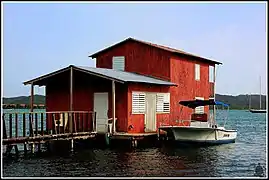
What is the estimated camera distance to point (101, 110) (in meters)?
27.0

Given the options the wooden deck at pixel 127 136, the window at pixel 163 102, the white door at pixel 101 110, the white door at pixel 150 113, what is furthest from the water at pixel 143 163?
the window at pixel 163 102

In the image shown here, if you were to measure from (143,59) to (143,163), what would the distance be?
1149 cm

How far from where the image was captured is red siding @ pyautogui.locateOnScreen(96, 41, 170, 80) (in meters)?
29.7

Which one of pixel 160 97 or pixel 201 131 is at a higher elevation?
pixel 160 97

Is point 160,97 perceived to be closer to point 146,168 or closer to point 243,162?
point 243,162

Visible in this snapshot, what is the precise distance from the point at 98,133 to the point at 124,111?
1792 millimetres

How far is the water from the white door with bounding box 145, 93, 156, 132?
207 centimetres

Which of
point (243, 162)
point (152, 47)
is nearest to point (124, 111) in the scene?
point (152, 47)

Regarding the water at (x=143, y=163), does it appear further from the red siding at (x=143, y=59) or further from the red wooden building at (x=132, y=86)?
the red siding at (x=143, y=59)

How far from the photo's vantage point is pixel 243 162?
21188mm

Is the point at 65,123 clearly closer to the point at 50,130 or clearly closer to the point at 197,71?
the point at 50,130

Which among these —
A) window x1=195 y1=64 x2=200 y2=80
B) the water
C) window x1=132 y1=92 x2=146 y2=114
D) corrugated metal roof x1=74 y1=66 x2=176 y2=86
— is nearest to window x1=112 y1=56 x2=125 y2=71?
corrugated metal roof x1=74 y1=66 x2=176 y2=86

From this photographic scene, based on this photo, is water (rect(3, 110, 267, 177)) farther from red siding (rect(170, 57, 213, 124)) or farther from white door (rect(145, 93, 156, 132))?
red siding (rect(170, 57, 213, 124))

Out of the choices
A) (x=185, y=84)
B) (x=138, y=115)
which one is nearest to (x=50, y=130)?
(x=138, y=115)
